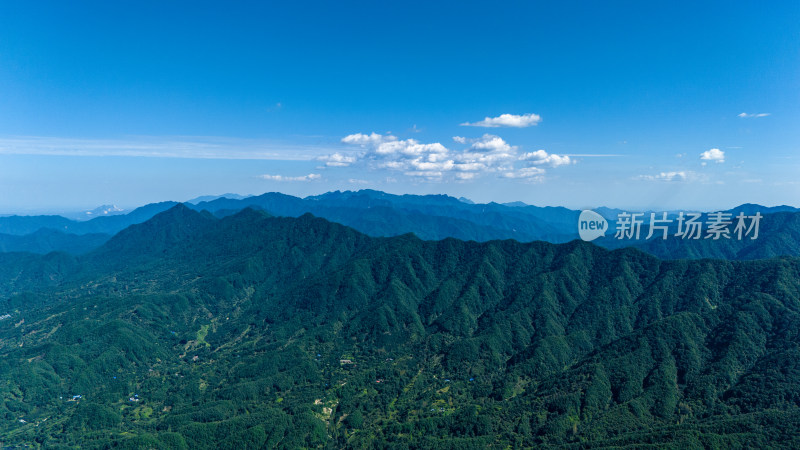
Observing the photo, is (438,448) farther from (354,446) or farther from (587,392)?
(587,392)

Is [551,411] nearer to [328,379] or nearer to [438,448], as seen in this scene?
[438,448]

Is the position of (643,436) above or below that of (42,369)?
above

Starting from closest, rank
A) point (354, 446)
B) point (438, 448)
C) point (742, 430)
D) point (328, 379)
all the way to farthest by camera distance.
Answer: point (742, 430) < point (438, 448) < point (354, 446) < point (328, 379)

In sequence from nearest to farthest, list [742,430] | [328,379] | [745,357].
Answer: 1. [742,430]
2. [745,357]
3. [328,379]

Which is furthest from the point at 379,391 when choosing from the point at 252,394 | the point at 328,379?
the point at 252,394

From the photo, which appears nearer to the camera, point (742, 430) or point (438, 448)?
point (742, 430)

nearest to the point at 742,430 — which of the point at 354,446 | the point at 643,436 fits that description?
the point at 643,436

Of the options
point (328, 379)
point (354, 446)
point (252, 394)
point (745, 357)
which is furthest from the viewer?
point (328, 379)

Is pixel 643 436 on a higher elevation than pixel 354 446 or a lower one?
higher

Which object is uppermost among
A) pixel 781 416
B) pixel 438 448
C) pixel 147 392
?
pixel 781 416
